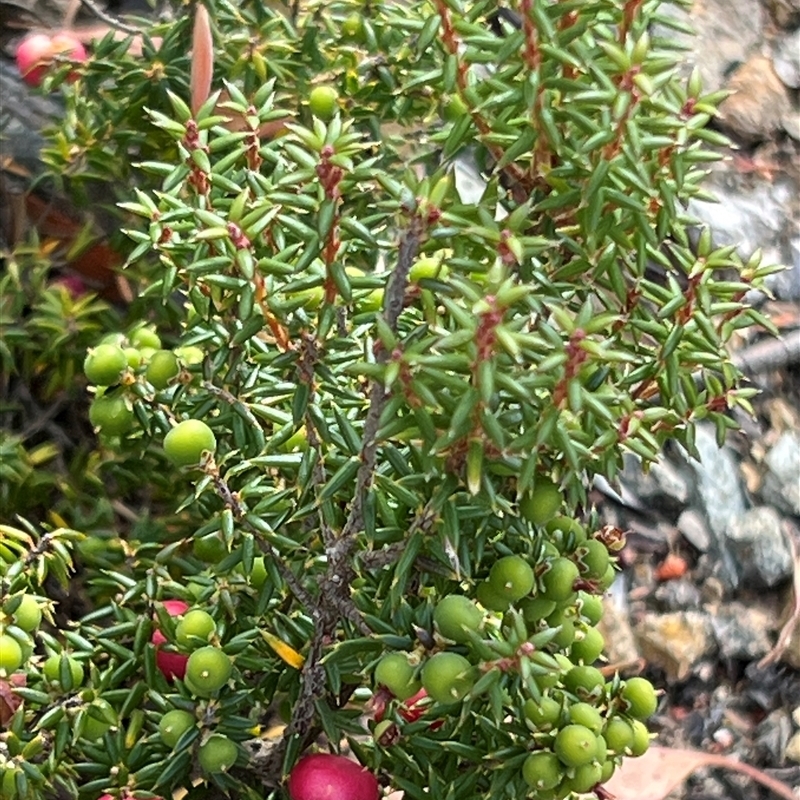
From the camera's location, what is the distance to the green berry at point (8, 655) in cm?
100

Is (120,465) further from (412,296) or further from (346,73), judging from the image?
(412,296)

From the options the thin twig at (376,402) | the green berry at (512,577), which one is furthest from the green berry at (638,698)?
the thin twig at (376,402)

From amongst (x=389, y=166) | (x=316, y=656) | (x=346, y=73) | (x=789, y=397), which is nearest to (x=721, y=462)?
(x=789, y=397)

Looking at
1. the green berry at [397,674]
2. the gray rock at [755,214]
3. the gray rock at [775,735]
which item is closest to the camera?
the green berry at [397,674]

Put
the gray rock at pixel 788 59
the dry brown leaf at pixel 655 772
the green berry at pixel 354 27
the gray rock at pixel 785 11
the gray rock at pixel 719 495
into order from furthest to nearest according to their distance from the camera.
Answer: the gray rock at pixel 785 11 < the gray rock at pixel 788 59 < the gray rock at pixel 719 495 < the dry brown leaf at pixel 655 772 < the green berry at pixel 354 27

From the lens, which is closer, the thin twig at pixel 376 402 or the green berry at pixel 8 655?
the thin twig at pixel 376 402

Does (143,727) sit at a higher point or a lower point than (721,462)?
higher

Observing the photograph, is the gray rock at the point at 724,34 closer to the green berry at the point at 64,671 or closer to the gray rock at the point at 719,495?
the gray rock at the point at 719,495

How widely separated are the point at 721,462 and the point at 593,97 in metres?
1.73

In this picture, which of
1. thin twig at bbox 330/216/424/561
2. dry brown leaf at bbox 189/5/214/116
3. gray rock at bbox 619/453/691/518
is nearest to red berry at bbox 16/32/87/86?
dry brown leaf at bbox 189/5/214/116

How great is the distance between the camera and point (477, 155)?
100 centimetres

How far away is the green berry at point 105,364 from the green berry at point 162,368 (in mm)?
31

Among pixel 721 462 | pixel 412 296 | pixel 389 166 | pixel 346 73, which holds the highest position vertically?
pixel 412 296

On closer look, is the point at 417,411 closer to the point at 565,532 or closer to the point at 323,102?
the point at 565,532
